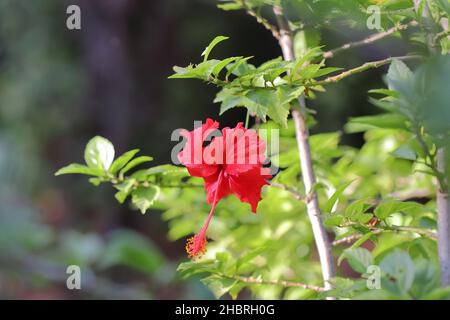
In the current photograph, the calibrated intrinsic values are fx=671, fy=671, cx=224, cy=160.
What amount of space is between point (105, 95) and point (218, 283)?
304 cm

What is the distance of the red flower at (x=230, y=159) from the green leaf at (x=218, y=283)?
147 millimetres

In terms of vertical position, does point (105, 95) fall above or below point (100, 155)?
above

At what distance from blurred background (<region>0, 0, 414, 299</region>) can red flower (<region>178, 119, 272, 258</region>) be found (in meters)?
2.55

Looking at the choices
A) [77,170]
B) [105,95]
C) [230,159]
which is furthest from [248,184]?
Answer: [105,95]

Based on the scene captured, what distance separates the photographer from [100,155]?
1046 mm

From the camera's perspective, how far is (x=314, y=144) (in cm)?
123

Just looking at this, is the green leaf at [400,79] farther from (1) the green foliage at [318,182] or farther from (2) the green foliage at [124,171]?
(2) the green foliage at [124,171]

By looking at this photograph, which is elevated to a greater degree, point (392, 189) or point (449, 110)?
point (392, 189)

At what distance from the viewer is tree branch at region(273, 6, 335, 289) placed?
983 mm

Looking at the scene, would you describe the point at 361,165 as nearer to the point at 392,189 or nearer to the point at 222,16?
the point at 392,189

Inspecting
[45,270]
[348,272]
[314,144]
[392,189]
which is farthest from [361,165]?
[348,272]

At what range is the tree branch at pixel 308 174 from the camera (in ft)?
3.22

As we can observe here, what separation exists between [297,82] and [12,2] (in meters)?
3.46

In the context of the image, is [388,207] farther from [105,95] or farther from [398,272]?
[105,95]
